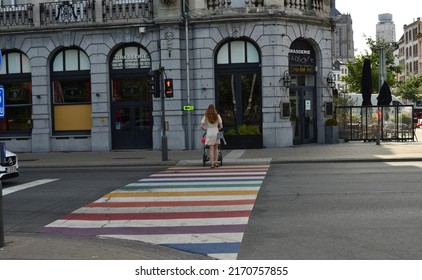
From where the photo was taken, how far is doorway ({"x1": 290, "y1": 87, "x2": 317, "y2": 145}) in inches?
Answer: 1097

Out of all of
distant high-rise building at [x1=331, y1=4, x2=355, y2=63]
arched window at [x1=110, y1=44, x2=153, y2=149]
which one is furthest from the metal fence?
distant high-rise building at [x1=331, y1=4, x2=355, y2=63]

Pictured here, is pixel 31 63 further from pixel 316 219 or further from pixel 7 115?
pixel 316 219

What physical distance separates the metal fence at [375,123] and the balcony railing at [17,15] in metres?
15.2

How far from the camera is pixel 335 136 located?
28109 mm

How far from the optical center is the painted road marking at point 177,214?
8406 mm

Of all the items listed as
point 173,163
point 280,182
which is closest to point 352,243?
point 280,182

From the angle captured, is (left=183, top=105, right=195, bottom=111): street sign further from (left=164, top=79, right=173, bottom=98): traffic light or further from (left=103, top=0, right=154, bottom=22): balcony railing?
(left=103, top=0, right=154, bottom=22): balcony railing

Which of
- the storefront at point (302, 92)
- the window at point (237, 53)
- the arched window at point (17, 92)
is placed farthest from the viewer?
the arched window at point (17, 92)

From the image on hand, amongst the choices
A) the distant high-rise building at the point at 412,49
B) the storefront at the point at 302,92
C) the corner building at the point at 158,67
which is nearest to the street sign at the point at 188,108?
the corner building at the point at 158,67

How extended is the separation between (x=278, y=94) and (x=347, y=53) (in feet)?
479

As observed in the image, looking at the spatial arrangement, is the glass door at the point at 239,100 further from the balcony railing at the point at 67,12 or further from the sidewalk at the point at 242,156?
the balcony railing at the point at 67,12

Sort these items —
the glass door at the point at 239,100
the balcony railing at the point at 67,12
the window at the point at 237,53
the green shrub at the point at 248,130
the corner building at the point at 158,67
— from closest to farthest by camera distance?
1. the green shrub at the point at 248,130
2. the corner building at the point at 158,67
3. the window at the point at 237,53
4. the glass door at the point at 239,100
5. the balcony railing at the point at 67,12

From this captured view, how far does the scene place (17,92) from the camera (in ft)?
95.3

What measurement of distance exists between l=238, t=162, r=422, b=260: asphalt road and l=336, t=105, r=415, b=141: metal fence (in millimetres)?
12758
